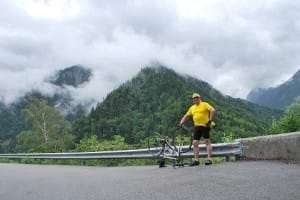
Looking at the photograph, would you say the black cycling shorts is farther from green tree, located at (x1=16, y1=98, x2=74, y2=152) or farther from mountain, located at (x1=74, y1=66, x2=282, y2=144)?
mountain, located at (x1=74, y1=66, x2=282, y2=144)

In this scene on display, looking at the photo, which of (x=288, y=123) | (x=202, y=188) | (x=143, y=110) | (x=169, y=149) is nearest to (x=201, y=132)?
(x=169, y=149)

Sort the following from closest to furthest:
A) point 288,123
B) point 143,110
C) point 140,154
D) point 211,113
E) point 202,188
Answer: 1. point 202,188
2. point 211,113
3. point 288,123
4. point 140,154
5. point 143,110

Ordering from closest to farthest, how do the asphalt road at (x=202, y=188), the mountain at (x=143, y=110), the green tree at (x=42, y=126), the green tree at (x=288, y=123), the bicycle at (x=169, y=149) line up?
1. the asphalt road at (x=202, y=188)
2. the bicycle at (x=169, y=149)
3. the green tree at (x=288, y=123)
4. the green tree at (x=42, y=126)
5. the mountain at (x=143, y=110)

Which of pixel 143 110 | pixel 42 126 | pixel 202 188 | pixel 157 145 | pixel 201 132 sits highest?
pixel 143 110

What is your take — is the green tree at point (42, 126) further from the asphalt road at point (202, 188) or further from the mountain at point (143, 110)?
the asphalt road at point (202, 188)

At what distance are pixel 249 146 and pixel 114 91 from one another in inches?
6547

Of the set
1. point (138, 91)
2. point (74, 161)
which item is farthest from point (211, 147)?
point (138, 91)

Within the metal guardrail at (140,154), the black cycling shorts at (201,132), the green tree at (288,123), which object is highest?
the green tree at (288,123)

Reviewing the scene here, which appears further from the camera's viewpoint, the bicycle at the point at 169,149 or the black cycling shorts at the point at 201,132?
the bicycle at the point at 169,149

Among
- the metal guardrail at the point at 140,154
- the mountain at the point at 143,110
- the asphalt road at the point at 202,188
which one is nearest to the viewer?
the asphalt road at the point at 202,188

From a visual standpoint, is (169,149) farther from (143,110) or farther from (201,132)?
(143,110)

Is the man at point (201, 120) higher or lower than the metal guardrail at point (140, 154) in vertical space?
higher

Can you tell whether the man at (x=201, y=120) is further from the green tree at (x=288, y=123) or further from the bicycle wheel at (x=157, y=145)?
the green tree at (x=288, y=123)

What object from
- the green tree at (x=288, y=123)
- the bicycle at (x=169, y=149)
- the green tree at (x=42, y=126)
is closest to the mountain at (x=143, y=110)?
the green tree at (x=42, y=126)
